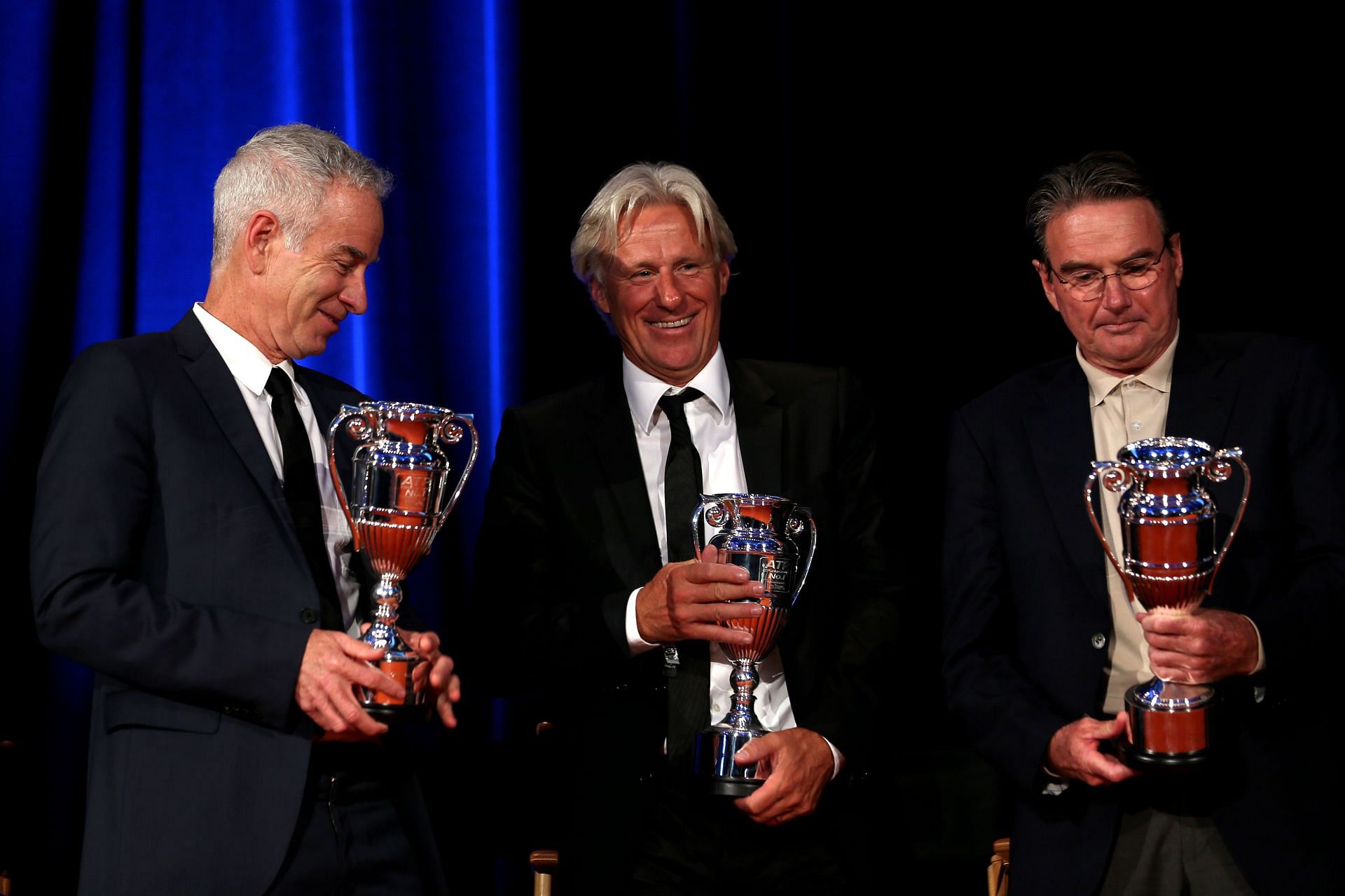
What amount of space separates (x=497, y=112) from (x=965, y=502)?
1815mm

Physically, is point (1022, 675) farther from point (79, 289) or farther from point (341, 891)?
point (79, 289)

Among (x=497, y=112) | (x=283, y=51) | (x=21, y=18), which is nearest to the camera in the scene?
(x=21, y=18)

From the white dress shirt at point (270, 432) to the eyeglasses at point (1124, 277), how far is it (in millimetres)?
1472

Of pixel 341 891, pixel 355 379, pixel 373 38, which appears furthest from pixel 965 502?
pixel 373 38

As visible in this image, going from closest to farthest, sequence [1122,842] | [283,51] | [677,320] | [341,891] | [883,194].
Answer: [341,891], [1122,842], [677,320], [283,51], [883,194]

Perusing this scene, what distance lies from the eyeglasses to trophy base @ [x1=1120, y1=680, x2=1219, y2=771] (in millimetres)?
807

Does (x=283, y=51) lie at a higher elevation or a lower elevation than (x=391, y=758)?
higher

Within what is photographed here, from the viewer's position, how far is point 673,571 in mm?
2445

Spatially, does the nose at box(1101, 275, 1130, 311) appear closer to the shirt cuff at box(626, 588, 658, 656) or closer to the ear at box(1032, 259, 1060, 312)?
the ear at box(1032, 259, 1060, 312)

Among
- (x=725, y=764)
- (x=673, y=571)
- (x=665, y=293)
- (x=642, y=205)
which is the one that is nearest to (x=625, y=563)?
(x=673, y=571)

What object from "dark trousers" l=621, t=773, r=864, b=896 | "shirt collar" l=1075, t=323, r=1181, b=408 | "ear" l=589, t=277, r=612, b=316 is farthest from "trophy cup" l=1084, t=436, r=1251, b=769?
"ear" l=589, t=277, r=612, b=316

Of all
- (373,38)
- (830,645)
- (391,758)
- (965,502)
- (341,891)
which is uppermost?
(373,38)

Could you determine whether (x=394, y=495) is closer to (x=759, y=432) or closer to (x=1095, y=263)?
(x=759, y=432)

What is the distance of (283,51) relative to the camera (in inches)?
137
